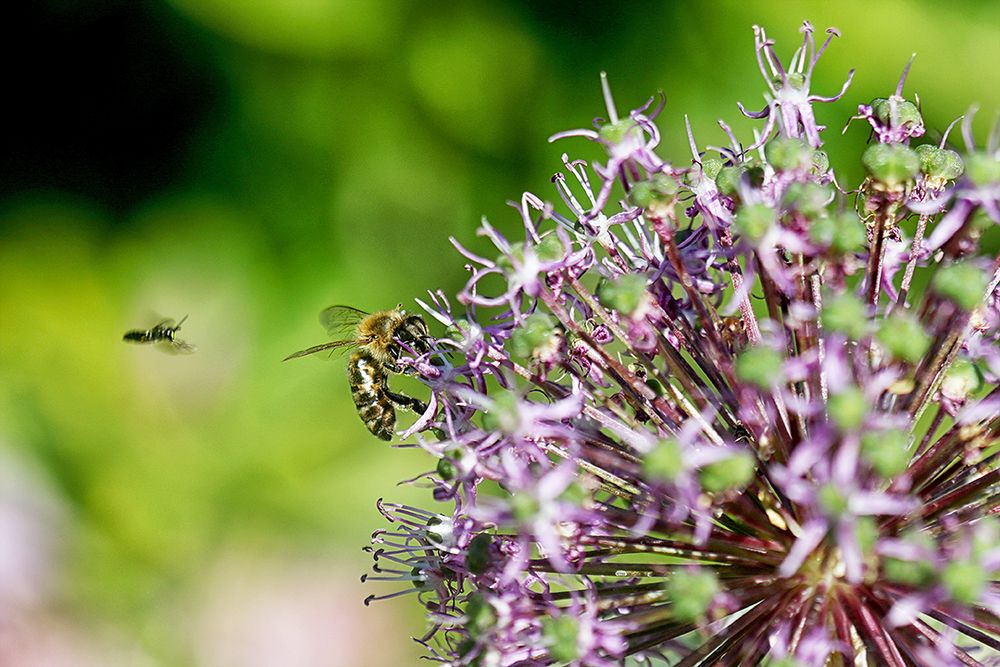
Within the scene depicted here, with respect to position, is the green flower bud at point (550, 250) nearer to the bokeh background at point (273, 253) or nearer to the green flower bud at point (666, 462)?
the green flower bud at point (666, 462)

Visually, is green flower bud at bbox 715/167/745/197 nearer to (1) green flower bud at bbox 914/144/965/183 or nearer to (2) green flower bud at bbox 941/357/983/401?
(1) green flower bud at bbox 914/144/965/183

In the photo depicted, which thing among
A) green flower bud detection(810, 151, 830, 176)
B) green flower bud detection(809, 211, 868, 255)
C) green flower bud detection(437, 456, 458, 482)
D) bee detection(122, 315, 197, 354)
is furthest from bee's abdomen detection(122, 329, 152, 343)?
green flower bud detection(809, 211, 868, 255)

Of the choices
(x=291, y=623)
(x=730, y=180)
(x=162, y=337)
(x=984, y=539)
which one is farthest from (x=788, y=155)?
(x=291, y=623)

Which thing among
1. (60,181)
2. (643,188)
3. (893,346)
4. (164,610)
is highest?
(60,181)

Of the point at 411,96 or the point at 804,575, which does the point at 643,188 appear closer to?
the point at 804,575

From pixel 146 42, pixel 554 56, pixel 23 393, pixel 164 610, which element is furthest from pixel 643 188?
pixel 146 42
